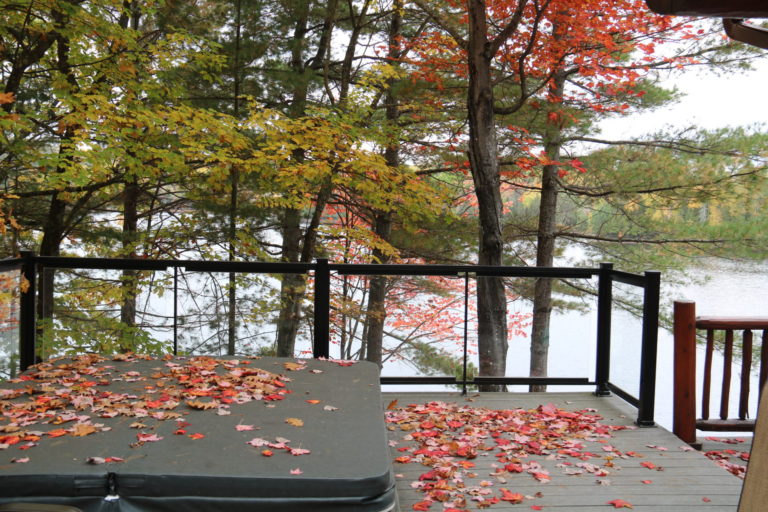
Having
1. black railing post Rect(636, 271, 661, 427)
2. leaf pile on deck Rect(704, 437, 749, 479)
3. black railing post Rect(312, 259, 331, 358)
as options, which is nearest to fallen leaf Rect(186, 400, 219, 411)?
black railing post Rect(312, 259, 331, 358)

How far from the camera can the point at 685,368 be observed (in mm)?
4227

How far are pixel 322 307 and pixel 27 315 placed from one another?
234cm

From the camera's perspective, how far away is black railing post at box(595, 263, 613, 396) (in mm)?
5012

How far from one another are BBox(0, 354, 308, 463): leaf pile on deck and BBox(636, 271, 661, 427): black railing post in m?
2.44

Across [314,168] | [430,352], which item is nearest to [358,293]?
[430,352]

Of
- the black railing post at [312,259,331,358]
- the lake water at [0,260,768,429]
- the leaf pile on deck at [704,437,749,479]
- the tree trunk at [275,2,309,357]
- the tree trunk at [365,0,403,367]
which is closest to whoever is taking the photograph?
the leaf pile on deck at [704,437,749,479]

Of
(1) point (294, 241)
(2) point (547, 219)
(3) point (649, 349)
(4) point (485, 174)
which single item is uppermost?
(4) point (485, 174)

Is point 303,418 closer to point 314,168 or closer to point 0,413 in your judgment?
point 0,413

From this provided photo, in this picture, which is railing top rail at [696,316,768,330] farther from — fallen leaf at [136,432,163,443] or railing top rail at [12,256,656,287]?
fallen leaf at [136,432,163,443]

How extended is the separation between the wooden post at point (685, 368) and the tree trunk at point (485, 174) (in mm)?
2398

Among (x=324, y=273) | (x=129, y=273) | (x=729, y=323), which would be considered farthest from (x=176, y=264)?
(x=729, y=323)

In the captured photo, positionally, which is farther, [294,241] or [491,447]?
[294,241]

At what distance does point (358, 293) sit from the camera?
7660 mm

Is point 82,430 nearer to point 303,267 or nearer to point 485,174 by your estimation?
point 303,267
